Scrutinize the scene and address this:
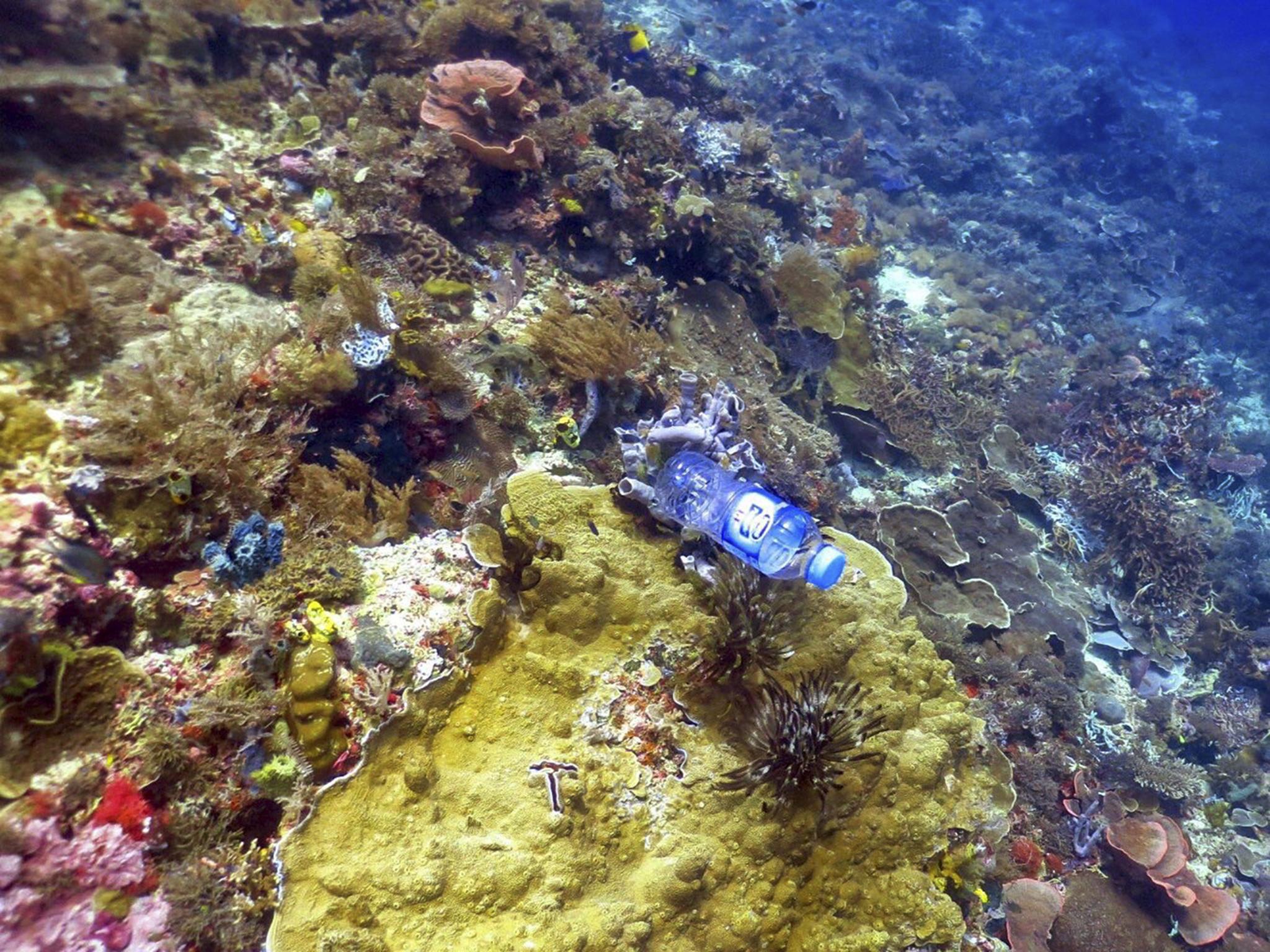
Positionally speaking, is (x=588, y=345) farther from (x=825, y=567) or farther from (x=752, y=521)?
(x=825, y=567)

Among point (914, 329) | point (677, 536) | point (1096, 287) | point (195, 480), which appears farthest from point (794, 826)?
point (1096, 287)

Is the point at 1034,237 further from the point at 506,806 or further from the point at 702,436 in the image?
the point at 506,806

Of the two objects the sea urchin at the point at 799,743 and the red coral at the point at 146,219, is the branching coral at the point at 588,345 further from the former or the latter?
the red coral at the point at 146,219

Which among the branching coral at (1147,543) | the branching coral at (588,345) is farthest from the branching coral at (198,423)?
the branching coral at (1147,543)

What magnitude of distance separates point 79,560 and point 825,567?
12.7 feet

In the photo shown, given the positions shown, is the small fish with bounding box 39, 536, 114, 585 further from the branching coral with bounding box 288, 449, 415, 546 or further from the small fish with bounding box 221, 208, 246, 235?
the small fish with bounding box 221, 208, 246, 235

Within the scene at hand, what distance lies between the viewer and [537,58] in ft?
27.1

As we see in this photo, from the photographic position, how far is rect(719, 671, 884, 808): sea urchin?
3588mm

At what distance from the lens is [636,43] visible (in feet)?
36.1

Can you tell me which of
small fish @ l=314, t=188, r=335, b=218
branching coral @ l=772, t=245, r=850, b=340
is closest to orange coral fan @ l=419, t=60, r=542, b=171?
small fish @ l=314, t=188, r=335, b=218

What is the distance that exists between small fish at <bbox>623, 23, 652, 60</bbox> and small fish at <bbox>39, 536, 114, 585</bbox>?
1150 centimetres

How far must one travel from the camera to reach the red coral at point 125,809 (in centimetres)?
267

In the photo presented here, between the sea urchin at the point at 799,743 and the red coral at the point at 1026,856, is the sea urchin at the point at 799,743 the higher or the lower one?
the higher one

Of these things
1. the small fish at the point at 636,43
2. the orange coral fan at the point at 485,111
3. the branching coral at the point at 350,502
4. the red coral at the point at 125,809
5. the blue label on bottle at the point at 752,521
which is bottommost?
the red coral at the point at 125,809
